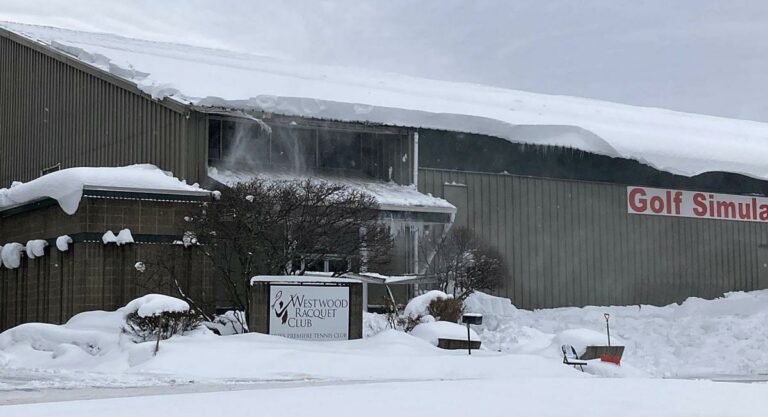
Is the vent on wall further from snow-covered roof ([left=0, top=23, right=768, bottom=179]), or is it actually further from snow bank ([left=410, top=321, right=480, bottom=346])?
snow bank ([left=410, top=321, right=480, bottom=346])

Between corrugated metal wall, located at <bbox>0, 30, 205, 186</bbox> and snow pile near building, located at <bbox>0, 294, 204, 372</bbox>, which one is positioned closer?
snow pile near building, located at <bbox>0, 294, 204, 372</bbox>

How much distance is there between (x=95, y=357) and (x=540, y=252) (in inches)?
703

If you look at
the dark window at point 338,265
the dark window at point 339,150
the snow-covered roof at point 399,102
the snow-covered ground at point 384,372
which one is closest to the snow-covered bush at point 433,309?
the snow-covered ground at point 384,372

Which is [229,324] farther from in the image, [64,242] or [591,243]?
[591,243]

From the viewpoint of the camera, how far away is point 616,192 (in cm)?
3594

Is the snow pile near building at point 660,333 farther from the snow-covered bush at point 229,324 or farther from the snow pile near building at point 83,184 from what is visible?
the snow pile near building at point 83,184

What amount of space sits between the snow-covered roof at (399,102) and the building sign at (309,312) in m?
8.28

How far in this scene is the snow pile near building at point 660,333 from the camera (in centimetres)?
2409

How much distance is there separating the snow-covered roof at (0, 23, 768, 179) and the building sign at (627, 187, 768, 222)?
153 centimetres

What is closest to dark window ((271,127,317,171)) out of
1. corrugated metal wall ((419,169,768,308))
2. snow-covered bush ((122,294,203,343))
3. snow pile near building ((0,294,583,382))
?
corrugated metal wall ((419,169,768,308))

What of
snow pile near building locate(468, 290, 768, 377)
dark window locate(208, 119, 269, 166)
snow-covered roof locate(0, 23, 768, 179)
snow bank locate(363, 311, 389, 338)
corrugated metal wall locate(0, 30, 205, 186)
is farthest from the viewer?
snow-covered roof locate(0, 23, 768, 179)

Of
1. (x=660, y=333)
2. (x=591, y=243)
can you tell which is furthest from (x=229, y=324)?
(x=591, y=243)

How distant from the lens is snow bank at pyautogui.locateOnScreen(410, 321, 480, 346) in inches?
848

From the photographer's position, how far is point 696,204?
3778 centimetres
